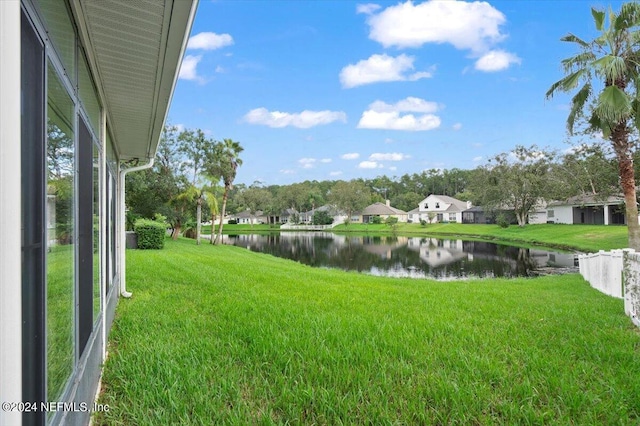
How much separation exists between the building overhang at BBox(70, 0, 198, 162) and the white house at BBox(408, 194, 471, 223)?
51.3 meters

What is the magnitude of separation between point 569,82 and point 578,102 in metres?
0.82

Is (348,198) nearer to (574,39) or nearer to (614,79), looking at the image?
(574,39)

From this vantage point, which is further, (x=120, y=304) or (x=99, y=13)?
(x=120, y=304)

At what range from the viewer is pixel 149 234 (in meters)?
15.2

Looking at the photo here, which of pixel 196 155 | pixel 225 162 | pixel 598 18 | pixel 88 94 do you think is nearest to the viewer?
pixel 88 94

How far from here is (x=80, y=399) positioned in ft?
7.55

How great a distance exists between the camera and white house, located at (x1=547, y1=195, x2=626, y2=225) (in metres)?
32.7

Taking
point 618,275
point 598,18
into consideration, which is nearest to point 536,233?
point 598,18

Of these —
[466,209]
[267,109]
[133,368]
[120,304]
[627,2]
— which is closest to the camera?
[133,368]

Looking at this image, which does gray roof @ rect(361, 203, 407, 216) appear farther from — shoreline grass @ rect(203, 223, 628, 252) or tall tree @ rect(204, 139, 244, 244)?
tall tree @ rect(204, 139, 244, 244)

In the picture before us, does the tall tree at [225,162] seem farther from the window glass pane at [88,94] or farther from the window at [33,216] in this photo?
the window at [33,216]

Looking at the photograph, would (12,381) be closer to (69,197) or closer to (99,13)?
(69,197)

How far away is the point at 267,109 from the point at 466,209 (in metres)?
30.0

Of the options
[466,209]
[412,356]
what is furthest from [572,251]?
[466,209]
